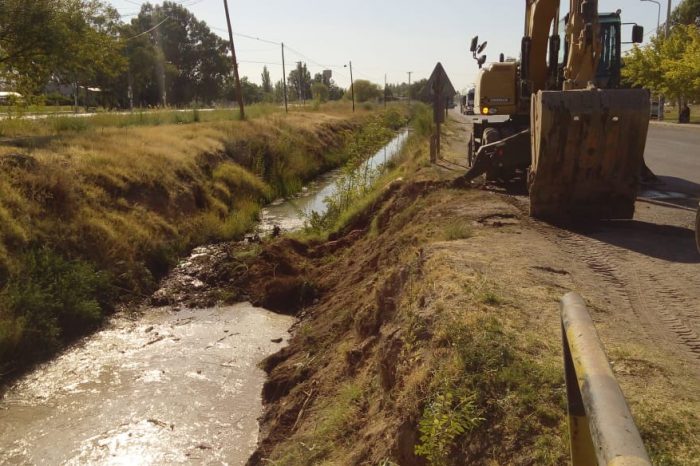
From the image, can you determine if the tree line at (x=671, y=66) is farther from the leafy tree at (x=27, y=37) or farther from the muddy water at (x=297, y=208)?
the leafy tree at (x=27, y=37)

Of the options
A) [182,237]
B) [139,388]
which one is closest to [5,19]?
[182,237]

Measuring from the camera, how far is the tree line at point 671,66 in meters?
35.1

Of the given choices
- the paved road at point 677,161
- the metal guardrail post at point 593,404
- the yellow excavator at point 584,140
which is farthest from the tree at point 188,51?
the metal guardrail post at point 593,404

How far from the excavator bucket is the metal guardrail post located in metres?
7.22

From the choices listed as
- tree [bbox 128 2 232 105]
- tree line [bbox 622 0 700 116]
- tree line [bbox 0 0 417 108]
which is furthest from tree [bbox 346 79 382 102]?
tree line [bbox 622 0 700 116]

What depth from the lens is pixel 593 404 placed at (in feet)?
4.69

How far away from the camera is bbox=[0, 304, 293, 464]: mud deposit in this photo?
7109 mm

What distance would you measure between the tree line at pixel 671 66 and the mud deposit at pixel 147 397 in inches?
1307

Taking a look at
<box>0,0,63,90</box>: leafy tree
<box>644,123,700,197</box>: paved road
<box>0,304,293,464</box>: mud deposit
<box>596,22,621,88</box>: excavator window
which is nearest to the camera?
<box>0,304,293,464</box>: mud deposit

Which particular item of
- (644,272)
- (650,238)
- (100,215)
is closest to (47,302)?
(100,215)

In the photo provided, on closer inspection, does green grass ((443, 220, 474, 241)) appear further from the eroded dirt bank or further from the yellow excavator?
the yellow excavator

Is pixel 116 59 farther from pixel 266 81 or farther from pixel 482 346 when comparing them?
pixel 266 81

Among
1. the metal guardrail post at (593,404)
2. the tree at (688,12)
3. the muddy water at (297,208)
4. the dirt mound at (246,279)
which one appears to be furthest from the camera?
the tree at (688,12)

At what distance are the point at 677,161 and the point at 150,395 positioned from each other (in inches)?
589
